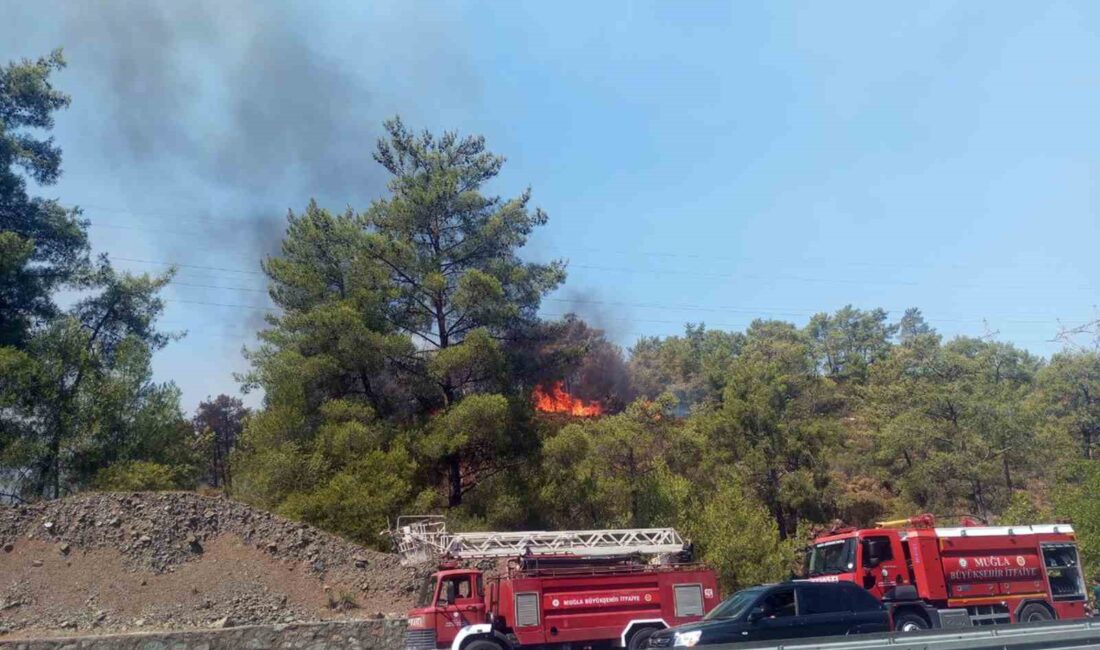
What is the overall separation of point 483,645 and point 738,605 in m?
6.08

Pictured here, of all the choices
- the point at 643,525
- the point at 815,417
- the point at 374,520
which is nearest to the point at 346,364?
the point at 374,520

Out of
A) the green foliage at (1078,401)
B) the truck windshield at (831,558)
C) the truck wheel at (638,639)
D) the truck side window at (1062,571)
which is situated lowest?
the truck wheel at (638,639)

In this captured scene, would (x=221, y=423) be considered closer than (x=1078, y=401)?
No

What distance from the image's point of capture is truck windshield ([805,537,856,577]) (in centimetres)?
2127

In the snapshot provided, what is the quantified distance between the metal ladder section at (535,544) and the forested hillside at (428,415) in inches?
434

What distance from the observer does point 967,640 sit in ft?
32.8

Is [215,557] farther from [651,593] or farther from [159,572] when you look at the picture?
[651,593]

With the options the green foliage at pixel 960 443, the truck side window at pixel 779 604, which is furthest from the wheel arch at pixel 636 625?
the green foliage at pixel 960 443

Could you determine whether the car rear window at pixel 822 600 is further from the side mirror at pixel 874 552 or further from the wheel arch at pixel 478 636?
the wheel arch at pixel 478 636

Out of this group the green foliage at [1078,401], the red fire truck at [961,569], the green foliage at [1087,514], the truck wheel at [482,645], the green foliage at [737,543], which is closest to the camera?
the truck wheel at [482,645]

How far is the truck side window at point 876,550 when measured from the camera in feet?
69.6

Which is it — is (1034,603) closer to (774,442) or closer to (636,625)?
(636,625)

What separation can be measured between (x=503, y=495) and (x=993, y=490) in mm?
28356

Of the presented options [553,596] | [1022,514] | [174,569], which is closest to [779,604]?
[553,596]
